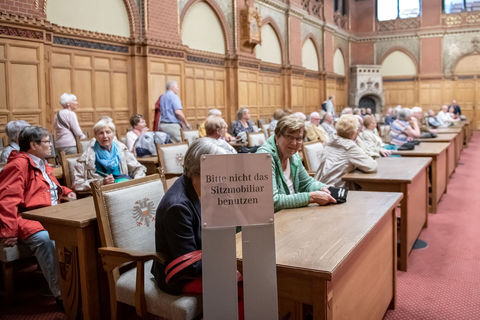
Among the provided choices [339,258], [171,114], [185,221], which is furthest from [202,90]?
[339,258]

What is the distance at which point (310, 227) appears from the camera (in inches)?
89.9

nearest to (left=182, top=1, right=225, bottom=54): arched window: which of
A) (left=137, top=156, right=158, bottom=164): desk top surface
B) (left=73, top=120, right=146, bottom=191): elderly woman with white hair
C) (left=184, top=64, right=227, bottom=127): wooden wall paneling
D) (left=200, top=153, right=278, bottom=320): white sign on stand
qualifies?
(left=184, top=64, right=227, bottom=127): wooden wall paneling

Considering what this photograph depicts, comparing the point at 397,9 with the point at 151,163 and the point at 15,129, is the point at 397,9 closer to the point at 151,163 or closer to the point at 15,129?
the point at 151,163

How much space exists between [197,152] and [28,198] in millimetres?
1672

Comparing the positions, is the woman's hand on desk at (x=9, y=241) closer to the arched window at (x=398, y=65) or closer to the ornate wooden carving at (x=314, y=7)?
the ornate wooden carving at (x=314, y=7)

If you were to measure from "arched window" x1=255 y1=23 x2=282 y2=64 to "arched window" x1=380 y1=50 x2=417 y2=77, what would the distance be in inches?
346

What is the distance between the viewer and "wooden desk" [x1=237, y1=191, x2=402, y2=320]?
180 cm

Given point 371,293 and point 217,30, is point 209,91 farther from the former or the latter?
point 371,293

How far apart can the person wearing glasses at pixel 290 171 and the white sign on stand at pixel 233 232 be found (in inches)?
41.5

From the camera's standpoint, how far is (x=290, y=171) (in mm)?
3137

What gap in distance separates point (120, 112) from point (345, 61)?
14236 mm

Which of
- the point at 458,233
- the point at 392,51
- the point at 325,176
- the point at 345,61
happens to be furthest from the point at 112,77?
the point at 392,51

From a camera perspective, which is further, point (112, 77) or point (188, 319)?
point (112, 77)

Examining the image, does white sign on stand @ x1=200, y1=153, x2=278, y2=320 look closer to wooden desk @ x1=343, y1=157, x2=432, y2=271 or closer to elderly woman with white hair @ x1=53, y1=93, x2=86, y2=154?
wooden desk @ x1=343, y1=157, x2=432, y2=271
